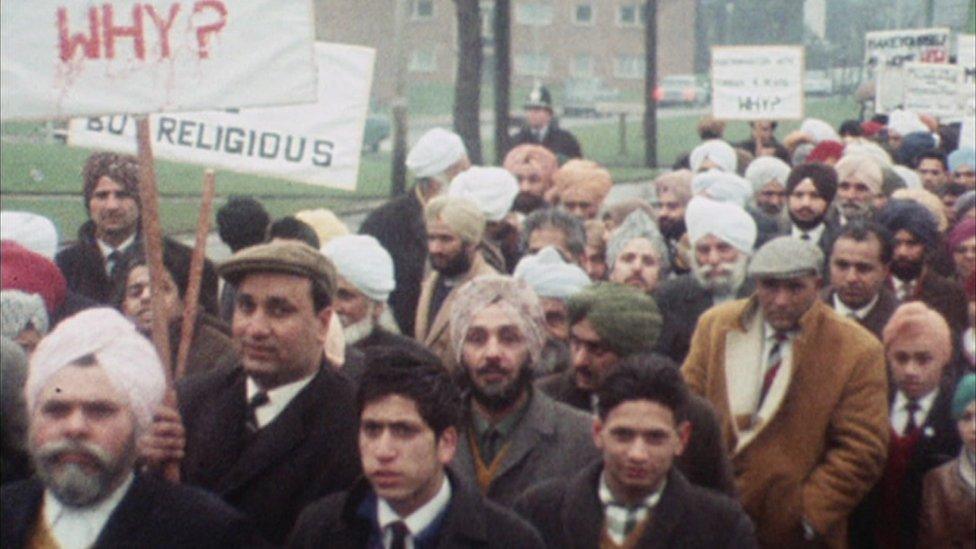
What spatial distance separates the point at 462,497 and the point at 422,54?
86398 millimetres

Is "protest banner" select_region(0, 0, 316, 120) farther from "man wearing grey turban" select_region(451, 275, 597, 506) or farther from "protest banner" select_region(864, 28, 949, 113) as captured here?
"protest banner" select_region(864, 28, 949, 113)

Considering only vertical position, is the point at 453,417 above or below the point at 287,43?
below

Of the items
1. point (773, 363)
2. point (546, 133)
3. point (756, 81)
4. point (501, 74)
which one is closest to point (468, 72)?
point (501, 74)

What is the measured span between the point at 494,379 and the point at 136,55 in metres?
1.46

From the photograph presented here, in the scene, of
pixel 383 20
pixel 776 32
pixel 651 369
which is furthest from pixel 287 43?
pixel 383 20

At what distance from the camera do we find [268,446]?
5.86 metres

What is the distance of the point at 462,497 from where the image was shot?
537 cm

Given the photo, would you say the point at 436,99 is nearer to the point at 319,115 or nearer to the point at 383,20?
the point at 383,20

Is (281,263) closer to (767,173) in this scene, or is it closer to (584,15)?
(767,173)

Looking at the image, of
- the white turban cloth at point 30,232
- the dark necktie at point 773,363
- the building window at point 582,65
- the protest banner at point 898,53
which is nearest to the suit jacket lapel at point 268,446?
the dark necktie at point 773,363

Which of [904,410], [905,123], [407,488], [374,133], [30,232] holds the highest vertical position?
[30,232]

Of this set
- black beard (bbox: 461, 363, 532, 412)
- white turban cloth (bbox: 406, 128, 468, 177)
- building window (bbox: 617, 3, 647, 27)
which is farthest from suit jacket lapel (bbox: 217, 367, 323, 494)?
building window (bbox: 617, 3, 647, 27)

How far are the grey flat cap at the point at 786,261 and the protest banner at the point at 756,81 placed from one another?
13062 mm

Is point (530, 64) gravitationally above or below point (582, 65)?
above
